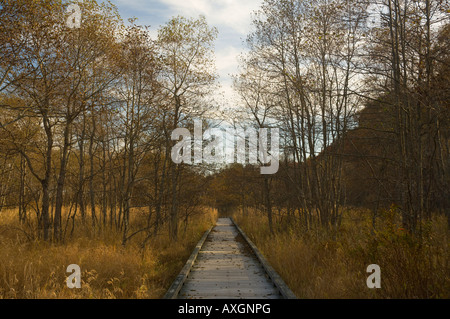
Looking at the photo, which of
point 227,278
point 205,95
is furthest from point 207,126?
point 227,278

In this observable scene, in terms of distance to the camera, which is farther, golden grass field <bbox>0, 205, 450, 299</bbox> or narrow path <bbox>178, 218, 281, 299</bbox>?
narrow path <bbox>178, 218, 281, 299</bbox>

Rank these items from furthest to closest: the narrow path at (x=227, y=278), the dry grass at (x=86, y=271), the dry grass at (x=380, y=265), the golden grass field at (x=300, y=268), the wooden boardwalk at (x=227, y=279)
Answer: the narrow path at (x=227, y=278) < the wooden boardwalk at (x=227, y=279) < the dry grass at (x=86, y=271) < the golden grass field at (x=300, y=268) < the dry grass at (x=380, y=265)

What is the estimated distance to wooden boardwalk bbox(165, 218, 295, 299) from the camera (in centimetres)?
624

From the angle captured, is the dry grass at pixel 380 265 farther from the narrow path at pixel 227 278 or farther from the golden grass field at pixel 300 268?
the narrow path at pixel 227 278

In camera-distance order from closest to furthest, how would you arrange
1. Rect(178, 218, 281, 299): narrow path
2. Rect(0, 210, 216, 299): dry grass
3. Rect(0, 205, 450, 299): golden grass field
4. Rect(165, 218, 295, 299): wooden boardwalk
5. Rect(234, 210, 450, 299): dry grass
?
Rect(234, 210, 450, 299): dry grass < Rect(0, 205, 450, 299): golden grass field < Rect(0, 210, 216, 299): dry grass < Rect(165, 218, 295, 299): wooden boardwalk < Rect(178, 218, 281, 299): narrow path

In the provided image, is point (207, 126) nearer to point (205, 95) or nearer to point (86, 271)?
point (205, 95)

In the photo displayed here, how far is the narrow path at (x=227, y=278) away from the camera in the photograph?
637 centimetres

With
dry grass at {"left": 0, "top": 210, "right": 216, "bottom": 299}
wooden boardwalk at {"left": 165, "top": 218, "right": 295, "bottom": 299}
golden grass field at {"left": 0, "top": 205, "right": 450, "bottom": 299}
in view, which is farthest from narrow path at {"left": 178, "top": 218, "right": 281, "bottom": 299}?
dry grass at {"left": 0, "top": 210, "right": 216, "bottom": 299}

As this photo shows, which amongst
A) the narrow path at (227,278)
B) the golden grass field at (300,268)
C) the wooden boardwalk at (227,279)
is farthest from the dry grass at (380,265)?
the narrow path at (227,278)

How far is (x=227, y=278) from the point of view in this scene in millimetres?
7641

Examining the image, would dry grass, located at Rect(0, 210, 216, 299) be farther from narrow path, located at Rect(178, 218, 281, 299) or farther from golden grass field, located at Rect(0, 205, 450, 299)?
narrow path, located at Rect(178, 218, 281, 299)
